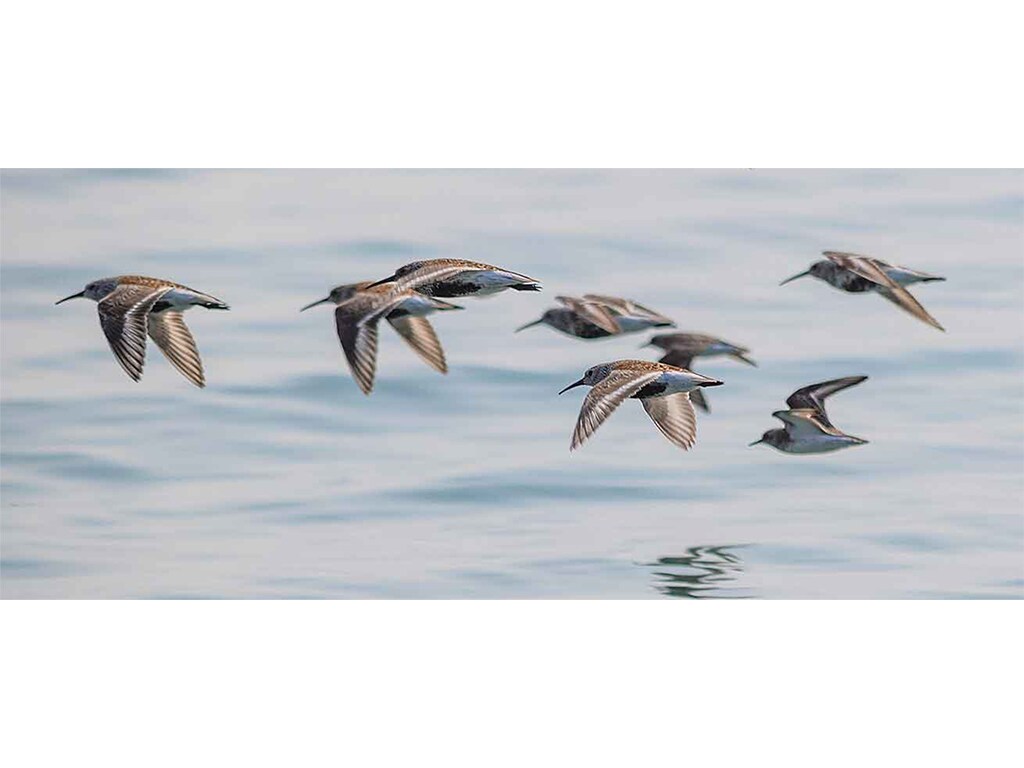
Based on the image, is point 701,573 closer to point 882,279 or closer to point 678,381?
point 678,381

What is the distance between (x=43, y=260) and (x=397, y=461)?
2372 mm

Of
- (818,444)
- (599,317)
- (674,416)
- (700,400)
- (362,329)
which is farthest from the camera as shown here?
(700,400)

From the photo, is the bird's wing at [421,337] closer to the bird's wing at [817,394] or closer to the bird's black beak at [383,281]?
the bird's black beak at [383,281]

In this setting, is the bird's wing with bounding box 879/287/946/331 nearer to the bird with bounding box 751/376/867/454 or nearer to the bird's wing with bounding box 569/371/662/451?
the bird with bounding box 751/376/867/454

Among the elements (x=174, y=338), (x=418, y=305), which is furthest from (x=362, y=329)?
(x=174, y=338)

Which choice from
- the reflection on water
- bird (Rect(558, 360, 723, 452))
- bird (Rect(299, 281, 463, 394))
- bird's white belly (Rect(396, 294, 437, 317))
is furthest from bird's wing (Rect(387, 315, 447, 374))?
the reflection on water

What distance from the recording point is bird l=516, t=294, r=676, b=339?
951cm

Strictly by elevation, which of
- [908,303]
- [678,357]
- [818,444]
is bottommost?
[818,444]

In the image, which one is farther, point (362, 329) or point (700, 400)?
point (700, 400)

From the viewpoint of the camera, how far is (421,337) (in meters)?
8.79

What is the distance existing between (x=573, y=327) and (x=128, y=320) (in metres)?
2.52

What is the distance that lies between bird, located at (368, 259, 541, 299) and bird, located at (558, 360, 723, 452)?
0.62 metres

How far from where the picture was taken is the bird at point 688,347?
955cm

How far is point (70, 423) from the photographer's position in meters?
9.84
